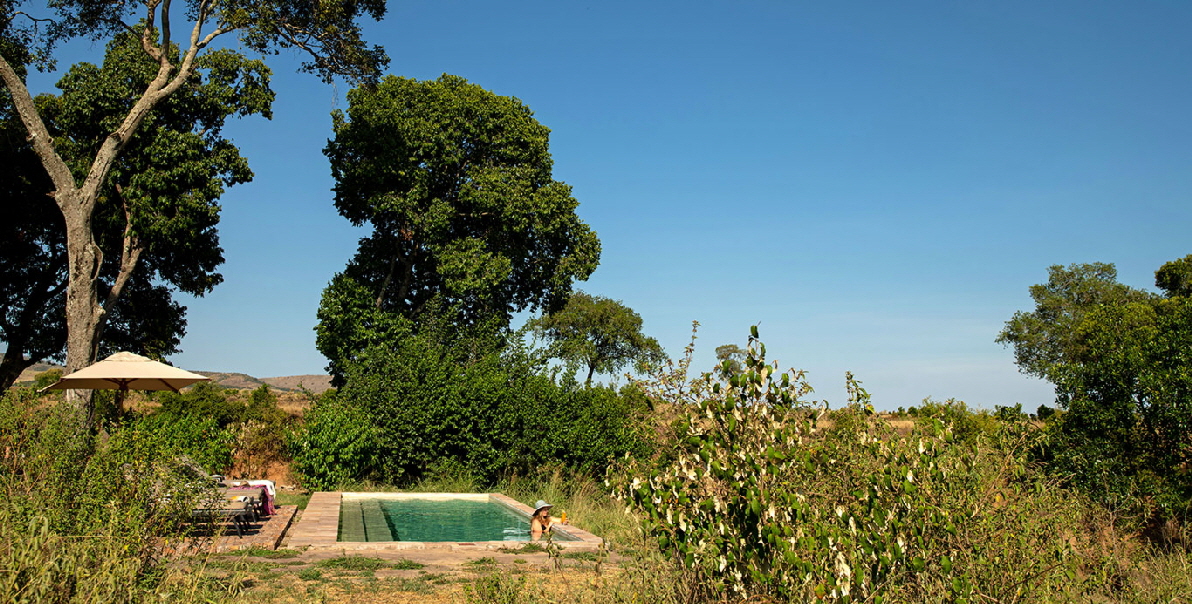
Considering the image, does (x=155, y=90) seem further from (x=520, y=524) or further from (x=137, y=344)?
(x=520, y=524)

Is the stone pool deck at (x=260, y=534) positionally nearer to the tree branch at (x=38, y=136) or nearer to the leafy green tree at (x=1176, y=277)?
the tree branch at (x=38, y=136)

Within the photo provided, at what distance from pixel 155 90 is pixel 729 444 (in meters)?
17.5

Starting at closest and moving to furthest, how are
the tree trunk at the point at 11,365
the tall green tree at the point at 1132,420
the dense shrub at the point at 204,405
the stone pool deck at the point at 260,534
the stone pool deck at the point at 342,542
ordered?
the tall green tree at the point at 1132,420 → the stone pool deck at the point at 260,534 → the stone pool deck at the point at 342,542 → the tree trunk at the point at 11,365 → the dense shrub at the point at 204,405

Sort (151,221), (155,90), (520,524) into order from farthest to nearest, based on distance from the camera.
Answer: (151,221), (155,90), (520,524)

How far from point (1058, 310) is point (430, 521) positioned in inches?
1606

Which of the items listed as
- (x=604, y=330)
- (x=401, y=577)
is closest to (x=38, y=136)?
(x=401, y=577)

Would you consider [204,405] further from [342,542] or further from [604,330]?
[604,330]

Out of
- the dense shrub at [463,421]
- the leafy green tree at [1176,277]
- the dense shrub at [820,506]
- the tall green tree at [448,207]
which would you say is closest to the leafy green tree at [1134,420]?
the dense shrub at [820,506]

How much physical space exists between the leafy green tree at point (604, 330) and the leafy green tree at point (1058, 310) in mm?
20036

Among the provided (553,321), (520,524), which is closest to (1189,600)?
(520,524)

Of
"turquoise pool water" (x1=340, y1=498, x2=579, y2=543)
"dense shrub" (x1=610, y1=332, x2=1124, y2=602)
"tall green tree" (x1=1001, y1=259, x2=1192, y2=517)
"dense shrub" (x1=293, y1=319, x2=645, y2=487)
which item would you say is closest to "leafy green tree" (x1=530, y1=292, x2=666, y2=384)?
"dense shrub" (x1=293, y1=319, x2=645, y2=487)

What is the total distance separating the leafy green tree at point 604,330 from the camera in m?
45.8

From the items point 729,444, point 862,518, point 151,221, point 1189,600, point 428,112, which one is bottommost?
point 1189,600

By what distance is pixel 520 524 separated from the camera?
12906mm
